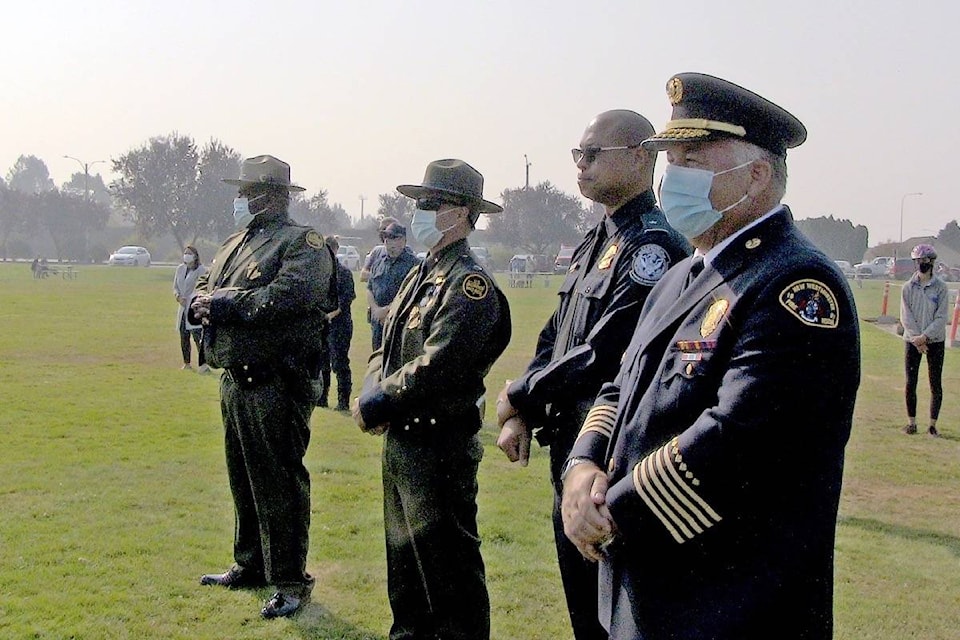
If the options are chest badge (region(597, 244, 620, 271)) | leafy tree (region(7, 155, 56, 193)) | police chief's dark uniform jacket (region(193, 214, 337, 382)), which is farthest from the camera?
leafy tree (region(7, 155, 56, 193))

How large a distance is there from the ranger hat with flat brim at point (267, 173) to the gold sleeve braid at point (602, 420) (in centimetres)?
315

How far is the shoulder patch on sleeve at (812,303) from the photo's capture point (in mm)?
2139

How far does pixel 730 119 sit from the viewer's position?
2.49 metres

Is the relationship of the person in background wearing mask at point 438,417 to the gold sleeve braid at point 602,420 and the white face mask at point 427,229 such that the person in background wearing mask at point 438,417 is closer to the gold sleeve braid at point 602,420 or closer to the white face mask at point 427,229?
the white face mask at point 427,229

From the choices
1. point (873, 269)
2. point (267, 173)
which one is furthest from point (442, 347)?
point (873, 269)

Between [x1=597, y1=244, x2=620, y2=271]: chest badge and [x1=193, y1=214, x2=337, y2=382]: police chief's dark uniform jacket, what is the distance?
75.7 inches

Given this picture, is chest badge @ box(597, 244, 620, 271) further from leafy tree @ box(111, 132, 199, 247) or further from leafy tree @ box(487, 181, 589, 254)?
leafy tree @ box(487, 181, 589, 254)

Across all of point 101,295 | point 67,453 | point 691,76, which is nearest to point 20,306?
point 101,295

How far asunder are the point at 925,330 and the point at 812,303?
31.0 ft

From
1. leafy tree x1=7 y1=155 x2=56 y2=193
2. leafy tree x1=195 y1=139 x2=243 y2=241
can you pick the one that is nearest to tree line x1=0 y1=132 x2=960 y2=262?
leafy tree x1=195 y1=139 x2=243 y2=241

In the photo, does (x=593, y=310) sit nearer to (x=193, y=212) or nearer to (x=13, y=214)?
(x=193, y=212)

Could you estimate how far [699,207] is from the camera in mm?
2492

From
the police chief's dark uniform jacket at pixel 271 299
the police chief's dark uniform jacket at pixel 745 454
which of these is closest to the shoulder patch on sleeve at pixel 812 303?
the police chief's dark uniform jacket at pixel 745 454

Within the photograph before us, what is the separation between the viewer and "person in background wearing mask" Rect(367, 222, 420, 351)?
1015 cm
